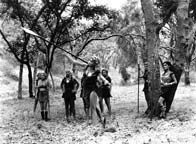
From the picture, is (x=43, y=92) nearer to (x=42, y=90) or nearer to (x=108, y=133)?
(x=42, y=90)

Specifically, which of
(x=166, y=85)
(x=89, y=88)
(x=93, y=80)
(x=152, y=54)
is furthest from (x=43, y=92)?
(x=166, y=85)

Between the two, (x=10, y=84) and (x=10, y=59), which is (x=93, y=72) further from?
(x=10, y=59)

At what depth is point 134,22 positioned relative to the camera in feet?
89.0

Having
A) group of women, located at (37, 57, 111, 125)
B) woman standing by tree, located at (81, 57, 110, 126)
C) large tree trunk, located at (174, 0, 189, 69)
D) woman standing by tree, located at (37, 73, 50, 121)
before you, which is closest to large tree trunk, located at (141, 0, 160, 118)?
large tree trunk, located at (174, 0, 189, 69)

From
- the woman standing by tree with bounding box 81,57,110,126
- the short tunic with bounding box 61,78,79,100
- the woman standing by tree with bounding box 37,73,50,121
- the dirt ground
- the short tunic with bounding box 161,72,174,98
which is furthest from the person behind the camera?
the woman standing by tree with bounding box 37,73,50,121

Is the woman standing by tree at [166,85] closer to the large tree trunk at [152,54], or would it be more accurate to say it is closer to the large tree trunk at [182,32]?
the large tree trunk at [152,54]

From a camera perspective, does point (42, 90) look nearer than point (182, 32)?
No

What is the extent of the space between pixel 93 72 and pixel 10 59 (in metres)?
30.3

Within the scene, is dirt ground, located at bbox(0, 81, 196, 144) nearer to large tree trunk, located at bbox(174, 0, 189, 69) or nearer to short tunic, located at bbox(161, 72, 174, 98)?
short tunic, located at bbox(161, 72, 174, 98)

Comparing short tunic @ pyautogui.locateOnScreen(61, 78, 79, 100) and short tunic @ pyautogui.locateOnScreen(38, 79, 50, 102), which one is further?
short tunic @ pyautogui.locateOnScreen(38, 79, 50, 102)

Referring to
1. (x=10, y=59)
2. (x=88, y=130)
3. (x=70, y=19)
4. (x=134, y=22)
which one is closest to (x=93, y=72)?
(x=88, y=130)

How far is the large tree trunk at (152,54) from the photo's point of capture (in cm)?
861

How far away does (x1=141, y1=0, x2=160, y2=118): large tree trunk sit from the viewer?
861cm

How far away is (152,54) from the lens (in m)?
8.63
